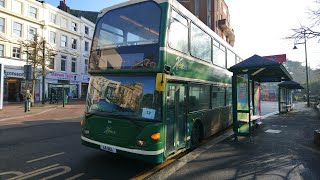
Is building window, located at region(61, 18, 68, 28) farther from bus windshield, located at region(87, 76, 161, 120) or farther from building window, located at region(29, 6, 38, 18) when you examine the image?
bus windshield, located at region(87, 76, 161, 120)

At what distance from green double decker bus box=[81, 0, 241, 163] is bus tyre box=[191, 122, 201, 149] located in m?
0.36

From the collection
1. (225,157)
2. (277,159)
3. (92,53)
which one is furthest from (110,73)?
(277,159)

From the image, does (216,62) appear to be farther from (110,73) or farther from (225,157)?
(110,73)

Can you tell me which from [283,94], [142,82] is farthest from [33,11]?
[142,82]

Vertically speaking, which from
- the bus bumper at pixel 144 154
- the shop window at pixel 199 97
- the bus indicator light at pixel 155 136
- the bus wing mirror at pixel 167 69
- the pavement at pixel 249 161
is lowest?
the pavement at pixel 249 161

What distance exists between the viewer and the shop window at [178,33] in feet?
21.2

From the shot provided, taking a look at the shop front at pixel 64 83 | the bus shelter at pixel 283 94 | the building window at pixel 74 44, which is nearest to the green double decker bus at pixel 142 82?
the bus shelter at pixel 283 94

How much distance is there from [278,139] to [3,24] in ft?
106

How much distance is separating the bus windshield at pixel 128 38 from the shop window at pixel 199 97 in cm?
221

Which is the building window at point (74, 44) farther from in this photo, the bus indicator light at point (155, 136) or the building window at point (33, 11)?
the bus indicator light at point (155, 136)

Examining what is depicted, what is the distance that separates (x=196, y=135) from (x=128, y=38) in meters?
3.94

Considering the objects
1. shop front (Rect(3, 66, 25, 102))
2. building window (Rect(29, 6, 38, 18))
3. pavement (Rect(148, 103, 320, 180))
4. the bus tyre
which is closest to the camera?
pavement (Rect(148, 103, 320, 180))

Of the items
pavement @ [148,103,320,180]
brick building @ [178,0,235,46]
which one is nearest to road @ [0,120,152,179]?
pavement @ [148,103,320,180]

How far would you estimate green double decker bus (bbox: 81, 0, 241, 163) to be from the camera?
5816 mm
